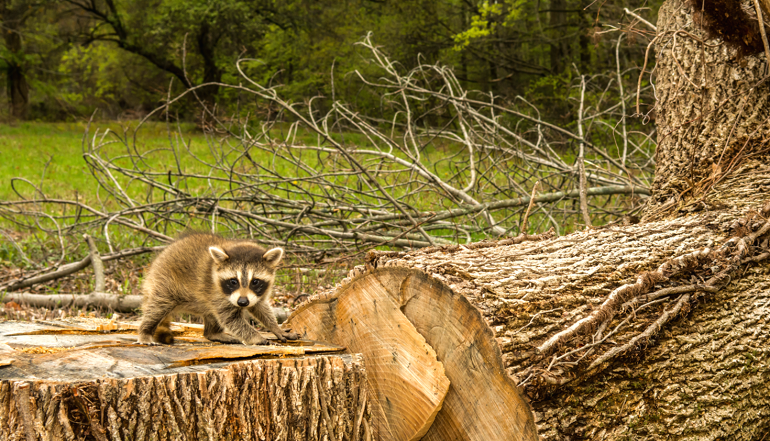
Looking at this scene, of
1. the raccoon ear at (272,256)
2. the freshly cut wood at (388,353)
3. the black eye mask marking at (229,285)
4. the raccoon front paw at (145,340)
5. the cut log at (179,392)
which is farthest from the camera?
the raccoon ear at (272,256)

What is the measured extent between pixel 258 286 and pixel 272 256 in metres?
0.23

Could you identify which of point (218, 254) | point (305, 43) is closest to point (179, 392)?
point (218, 254)

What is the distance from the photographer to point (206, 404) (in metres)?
2.69

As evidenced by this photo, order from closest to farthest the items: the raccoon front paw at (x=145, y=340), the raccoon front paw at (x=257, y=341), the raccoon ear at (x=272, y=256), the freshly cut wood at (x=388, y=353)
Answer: the freshly cut wood at (x=388, y=353), the raccoon front paw at (x=145, y=340), the raccoon front paw at (x=257, y=341), the raccoon ear at (x=272, y=256)

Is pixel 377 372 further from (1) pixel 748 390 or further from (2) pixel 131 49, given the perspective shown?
(2) pixel 131 49

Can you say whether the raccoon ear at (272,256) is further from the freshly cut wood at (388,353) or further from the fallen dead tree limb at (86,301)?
the fallen dead tree limb at (86,301)

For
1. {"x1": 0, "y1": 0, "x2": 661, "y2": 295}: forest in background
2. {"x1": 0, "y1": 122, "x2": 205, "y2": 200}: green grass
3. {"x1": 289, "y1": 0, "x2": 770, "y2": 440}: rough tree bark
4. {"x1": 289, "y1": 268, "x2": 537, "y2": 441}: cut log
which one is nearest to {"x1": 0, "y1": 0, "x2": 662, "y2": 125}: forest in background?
{"x1": 0, "y1": 0, "x2": 661, "y2": 295}: forest in background

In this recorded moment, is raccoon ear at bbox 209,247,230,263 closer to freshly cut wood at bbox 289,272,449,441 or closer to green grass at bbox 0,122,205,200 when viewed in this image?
freshly cut wood at bbox 289,272,449,441

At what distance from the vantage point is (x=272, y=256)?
400cm

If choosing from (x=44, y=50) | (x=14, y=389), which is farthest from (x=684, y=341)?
(x=44, y=50)

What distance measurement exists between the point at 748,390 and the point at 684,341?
17.2 inches

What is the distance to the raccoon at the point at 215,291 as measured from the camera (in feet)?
12.2

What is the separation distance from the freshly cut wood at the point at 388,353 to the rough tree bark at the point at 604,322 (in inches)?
1.2

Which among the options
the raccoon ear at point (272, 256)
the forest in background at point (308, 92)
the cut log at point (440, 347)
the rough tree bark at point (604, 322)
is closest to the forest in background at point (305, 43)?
the forest in background at point (308, 92)
